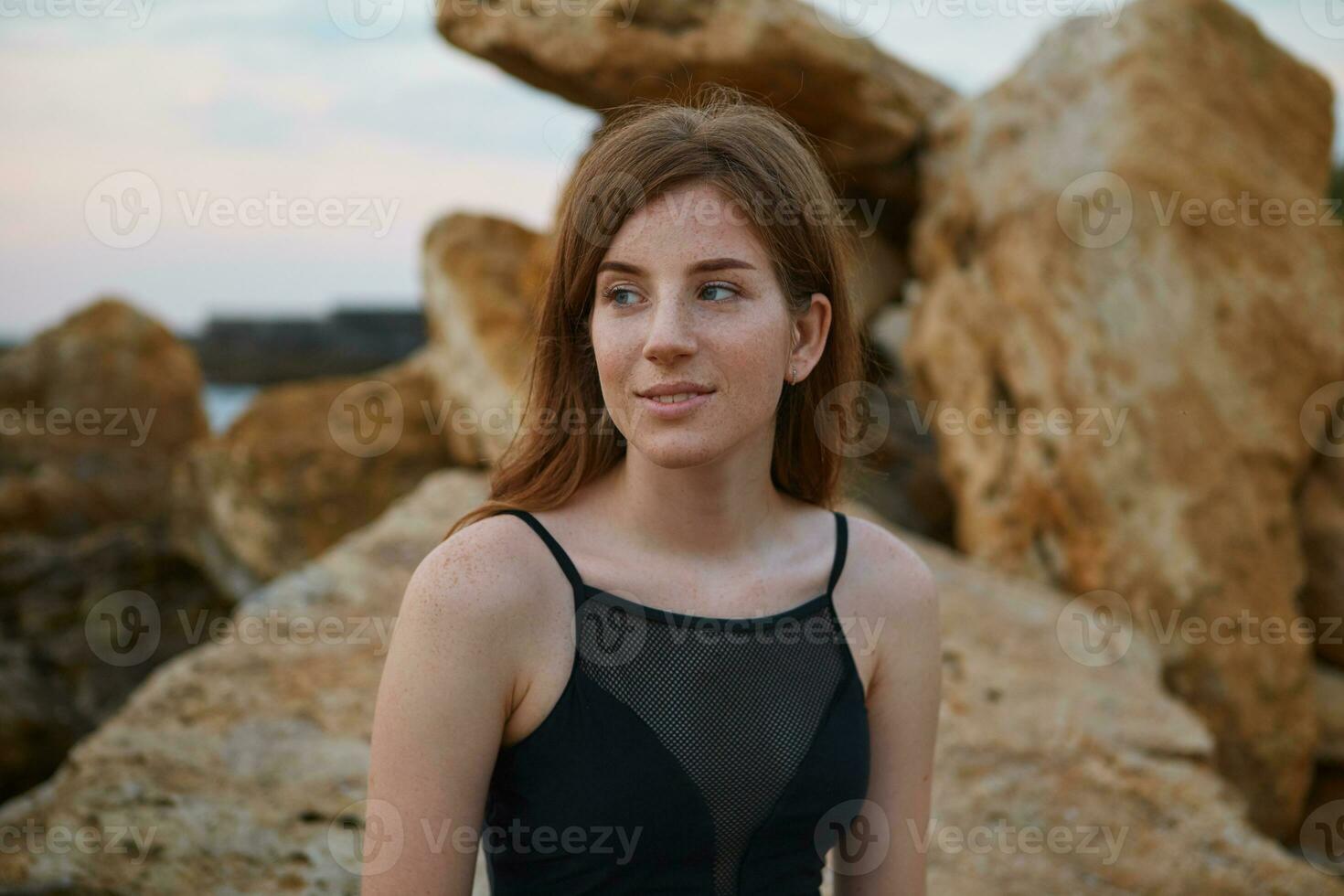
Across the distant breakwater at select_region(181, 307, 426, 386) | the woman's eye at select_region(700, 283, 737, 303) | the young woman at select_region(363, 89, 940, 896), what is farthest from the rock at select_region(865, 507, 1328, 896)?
the distant breakwater at select_region(181, 307, 426, 386)

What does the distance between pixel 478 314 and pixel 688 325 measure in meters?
4.49

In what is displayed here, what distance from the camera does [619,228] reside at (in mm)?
2135

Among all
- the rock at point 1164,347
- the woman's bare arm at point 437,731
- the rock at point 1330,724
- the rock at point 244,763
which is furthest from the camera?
the rock at point 1330,724

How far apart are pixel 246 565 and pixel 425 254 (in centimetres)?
211

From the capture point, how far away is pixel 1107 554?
4.74m

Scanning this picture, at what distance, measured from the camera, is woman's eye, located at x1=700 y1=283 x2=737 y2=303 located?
2.11 m

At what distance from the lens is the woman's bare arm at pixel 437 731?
6.31 feet

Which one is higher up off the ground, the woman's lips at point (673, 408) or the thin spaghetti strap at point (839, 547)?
the woman's lips at point (673, 408)

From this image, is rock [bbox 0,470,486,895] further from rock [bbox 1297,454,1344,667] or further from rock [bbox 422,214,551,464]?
rock [bbox 1297,454,1344,667]

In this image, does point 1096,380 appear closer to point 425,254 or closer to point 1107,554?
point 1107,554

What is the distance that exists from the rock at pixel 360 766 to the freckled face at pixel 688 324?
1408mm

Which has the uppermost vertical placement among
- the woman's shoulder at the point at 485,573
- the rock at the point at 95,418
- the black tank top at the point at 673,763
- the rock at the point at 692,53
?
the rock at the point at 692,53

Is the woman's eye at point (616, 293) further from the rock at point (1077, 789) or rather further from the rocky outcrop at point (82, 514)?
the rocky outcrop at point (82, 514)

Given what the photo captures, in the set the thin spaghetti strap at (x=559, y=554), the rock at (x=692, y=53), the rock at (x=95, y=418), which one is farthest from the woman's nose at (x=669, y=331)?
the rock at (x=95, y=418)
